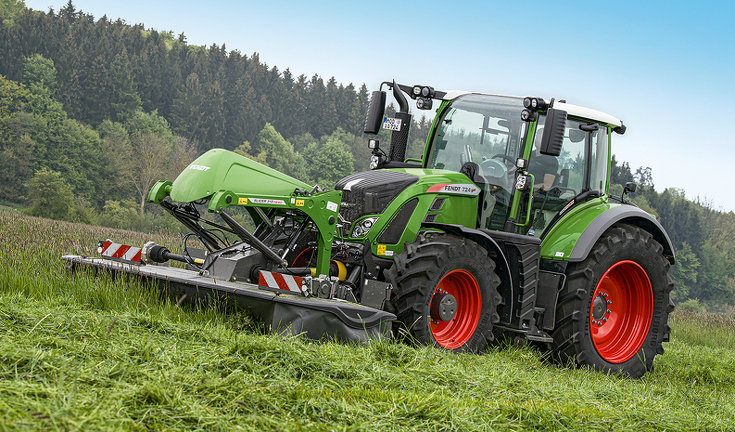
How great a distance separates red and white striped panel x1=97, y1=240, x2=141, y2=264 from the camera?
6.37 m

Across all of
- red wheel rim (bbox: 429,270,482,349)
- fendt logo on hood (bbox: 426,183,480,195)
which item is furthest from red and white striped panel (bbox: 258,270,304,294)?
fendt logo on hood (bbox: 426,183,480,195)

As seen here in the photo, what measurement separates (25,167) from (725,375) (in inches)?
1901

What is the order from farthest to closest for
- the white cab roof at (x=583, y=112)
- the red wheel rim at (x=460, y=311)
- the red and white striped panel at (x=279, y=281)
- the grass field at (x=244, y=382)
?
the white cab roof at (x=583, y=112)
the red wheel rim at (x=460, y=311)
the red and white striped panel at (x=279, y=281)
the grass field at (x=244, y=382)

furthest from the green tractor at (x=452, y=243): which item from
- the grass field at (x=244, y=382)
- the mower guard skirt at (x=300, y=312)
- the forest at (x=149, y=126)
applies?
the forest at (x=149, y=126)

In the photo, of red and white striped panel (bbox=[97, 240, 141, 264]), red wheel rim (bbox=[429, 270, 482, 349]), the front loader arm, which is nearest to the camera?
the front loader arm

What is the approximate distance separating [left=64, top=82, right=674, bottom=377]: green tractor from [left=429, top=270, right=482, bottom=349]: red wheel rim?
1 centimetres

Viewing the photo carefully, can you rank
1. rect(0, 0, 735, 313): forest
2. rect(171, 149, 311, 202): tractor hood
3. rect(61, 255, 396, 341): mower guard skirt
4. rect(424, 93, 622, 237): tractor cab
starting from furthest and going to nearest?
rect(0, 0, 735, 313): forest
rect(424, 93, 622, 237): tractor cab
rect(171, 149, 311, 202): tractor hood
rect(61, 255, 396, 341): mower guard skirt

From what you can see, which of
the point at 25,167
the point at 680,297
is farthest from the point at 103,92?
the point at 680,297

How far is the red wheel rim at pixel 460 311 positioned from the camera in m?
5.84

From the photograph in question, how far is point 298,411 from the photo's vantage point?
314 centimetres

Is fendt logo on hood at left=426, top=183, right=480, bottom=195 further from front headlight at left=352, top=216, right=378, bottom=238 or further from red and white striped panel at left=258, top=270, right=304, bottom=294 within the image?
red and white striped panel at left=258, top=270, right=304, bottom=294

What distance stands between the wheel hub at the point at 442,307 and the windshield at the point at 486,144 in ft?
3.79

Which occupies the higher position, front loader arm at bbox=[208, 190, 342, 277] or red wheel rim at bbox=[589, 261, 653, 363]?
front loader arm at bbox=[208, 190, 342, 277]

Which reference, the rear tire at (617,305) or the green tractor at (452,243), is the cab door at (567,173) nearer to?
the green tractor at (452,243)
